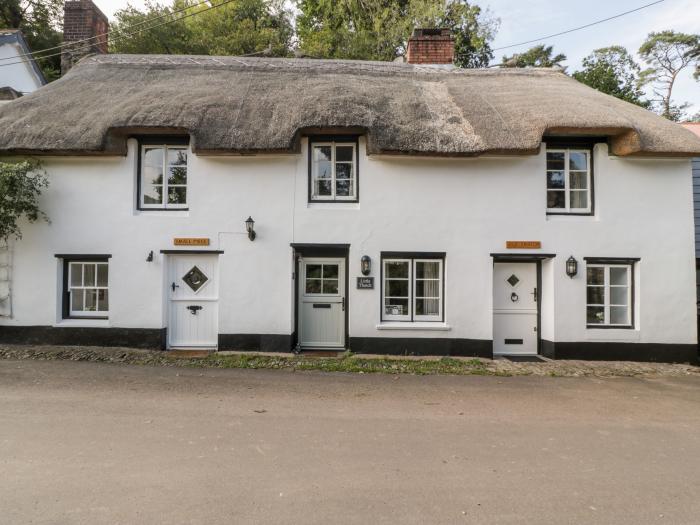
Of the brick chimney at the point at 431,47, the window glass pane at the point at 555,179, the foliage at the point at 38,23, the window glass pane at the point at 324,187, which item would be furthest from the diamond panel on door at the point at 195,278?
the foliage at the point at 38,23

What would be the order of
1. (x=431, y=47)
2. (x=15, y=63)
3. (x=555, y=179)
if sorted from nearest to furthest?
(x=555, y=179) < (x=431, y=47) < (x=15, y=63)

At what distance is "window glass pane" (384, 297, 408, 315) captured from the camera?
8.81 m

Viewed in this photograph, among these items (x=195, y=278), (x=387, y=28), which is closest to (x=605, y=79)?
(x=387, y=28)

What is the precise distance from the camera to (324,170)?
8.93m

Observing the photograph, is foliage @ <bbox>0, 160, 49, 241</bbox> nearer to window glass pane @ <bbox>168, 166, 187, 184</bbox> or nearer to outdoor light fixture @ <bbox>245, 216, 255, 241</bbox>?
window glass pane @ <bbox>168, 166, 187, 184</bbox>

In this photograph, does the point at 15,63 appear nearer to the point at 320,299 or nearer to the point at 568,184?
the point at 320,299

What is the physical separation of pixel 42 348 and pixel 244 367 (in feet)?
14.5

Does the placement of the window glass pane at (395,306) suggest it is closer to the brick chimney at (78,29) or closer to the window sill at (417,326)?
the window sill at (417,326)

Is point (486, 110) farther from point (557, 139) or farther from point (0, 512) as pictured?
point (0, 512)

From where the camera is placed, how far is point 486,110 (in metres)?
8.91

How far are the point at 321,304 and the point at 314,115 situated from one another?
163 inches

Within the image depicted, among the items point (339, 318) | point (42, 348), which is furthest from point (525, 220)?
point (42, 348)

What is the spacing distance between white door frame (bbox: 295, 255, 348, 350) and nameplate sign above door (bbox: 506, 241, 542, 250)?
364 cm

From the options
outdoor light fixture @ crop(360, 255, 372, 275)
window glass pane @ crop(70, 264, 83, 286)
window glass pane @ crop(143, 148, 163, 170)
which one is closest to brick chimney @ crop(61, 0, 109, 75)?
window glass pane @ crop(143, 148, 163, 170)
